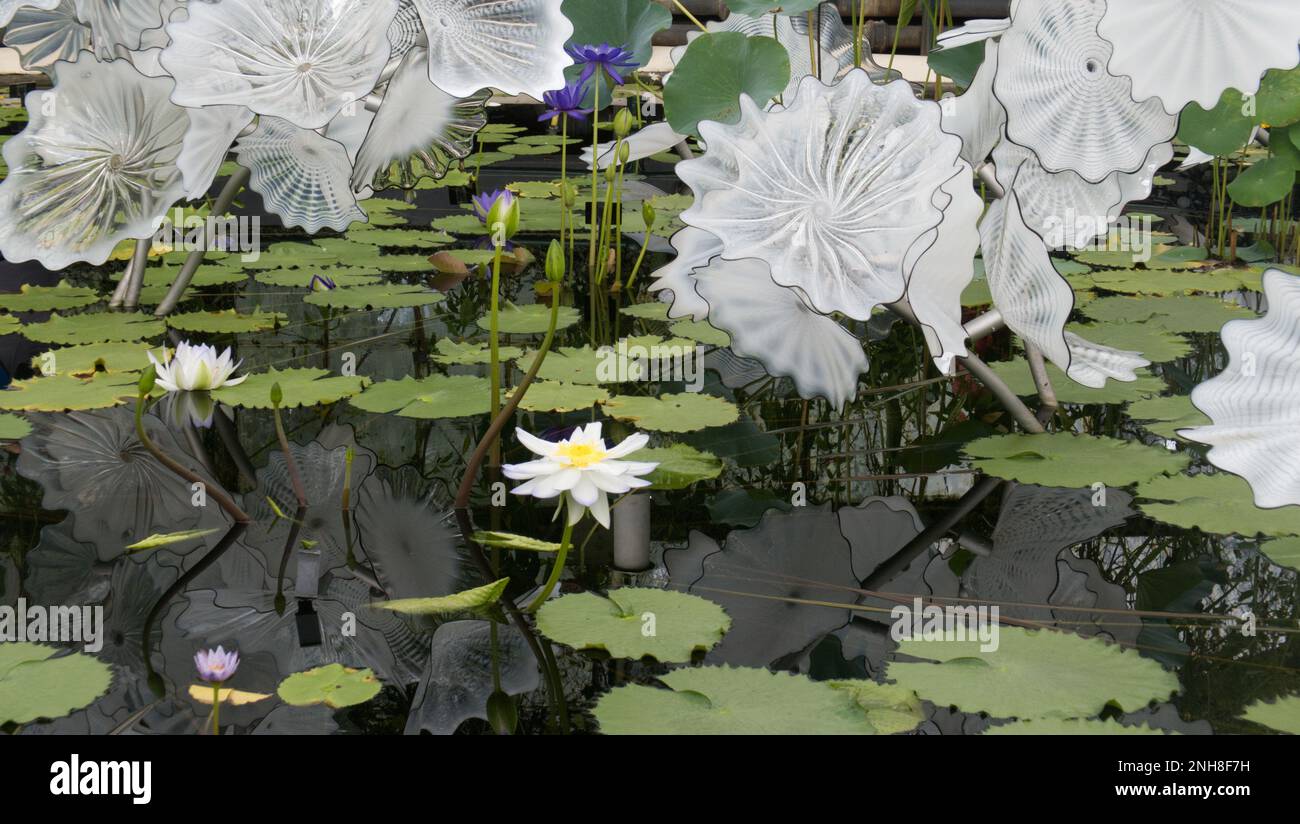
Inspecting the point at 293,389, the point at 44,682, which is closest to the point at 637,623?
the point at 44,682

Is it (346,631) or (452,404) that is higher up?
(452,404)

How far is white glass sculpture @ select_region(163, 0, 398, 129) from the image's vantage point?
138cm

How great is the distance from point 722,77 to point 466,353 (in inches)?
21.1

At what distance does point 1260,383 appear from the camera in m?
1.13

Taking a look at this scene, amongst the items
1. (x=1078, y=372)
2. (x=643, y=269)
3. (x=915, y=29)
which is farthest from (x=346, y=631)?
(x=915, y=29)

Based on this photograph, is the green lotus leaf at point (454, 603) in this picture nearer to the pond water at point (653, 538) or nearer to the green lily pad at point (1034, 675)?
the pond water at point (653, 538)

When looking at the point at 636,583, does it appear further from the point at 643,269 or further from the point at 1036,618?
the point at 643,269

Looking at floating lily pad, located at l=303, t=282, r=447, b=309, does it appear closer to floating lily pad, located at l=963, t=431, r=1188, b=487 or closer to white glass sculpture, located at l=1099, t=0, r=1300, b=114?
floating lily pad, located at l=963, t=431, r=1188, b=487

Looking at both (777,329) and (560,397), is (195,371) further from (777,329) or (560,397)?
(777,329)

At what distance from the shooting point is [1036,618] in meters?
1.02

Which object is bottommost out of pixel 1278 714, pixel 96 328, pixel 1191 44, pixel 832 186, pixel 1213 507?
→ pixel 1278 714

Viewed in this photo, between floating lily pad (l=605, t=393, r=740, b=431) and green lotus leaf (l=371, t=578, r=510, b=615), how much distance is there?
432 mm

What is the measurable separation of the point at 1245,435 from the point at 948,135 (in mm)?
425
